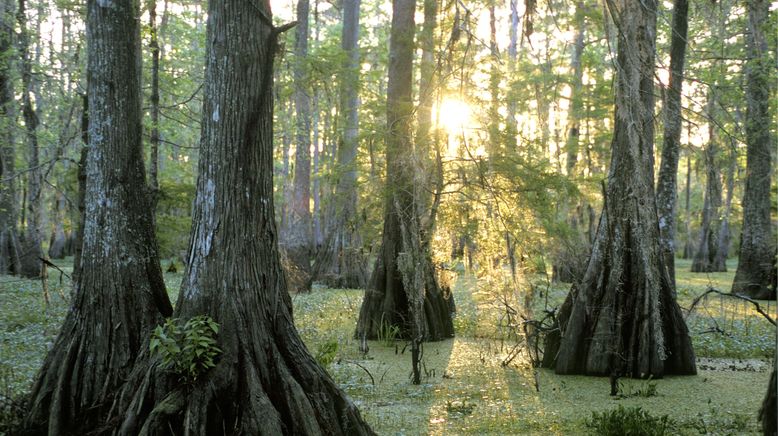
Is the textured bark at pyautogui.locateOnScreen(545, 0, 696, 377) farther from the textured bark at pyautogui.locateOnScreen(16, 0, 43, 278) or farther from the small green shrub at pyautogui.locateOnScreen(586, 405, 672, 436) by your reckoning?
the textured bark at pyautogui.locateOnScreen(16, 0, 43, 278)

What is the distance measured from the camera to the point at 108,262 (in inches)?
222

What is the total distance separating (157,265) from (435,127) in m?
3.47

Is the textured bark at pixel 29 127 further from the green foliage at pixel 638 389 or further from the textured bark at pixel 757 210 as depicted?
the textured bark at pixel 757 210

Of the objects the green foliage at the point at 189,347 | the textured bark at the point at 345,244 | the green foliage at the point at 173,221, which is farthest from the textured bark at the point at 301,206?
the green foliage at the point at 189,347

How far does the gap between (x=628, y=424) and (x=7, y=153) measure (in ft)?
54.6

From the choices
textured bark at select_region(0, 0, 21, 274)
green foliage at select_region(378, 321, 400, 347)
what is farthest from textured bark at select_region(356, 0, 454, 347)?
textured bark at select_region(0, 0, 21, 274)

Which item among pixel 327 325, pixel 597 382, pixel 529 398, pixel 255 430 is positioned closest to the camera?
pixel 255 430

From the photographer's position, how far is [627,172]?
7.91 meters

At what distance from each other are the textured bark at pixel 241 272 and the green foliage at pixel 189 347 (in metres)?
0.07

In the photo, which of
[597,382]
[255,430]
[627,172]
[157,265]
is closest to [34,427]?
[157,265]

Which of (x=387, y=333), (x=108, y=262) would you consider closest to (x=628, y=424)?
(x=108, y=262)

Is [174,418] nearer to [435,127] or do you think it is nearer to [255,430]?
[255,430]

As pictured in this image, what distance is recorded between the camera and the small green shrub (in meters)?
5.21

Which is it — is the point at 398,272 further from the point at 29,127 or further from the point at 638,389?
the point at 29,127
